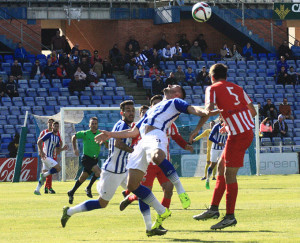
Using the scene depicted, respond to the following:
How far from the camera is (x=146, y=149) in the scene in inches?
389

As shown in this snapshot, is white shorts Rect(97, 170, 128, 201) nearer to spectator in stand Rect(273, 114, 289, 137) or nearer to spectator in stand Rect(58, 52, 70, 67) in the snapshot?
spectator in stand Rect(273, 114, 289, 137)

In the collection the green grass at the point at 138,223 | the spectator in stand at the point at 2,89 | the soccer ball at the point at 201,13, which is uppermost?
the soccer ball at the point at 201,13

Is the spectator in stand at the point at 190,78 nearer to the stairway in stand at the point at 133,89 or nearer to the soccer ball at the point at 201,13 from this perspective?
the stairway in stand at the point at 133,89

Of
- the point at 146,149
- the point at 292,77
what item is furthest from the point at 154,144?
the point at 292,77

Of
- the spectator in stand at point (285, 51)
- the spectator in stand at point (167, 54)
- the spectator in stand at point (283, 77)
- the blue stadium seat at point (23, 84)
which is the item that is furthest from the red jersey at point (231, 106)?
the spectator in stand at point (285, 51)

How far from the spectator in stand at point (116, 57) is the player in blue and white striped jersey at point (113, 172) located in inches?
959

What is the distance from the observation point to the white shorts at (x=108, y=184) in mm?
10508

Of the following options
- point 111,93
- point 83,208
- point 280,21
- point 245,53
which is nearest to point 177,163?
point 111,93

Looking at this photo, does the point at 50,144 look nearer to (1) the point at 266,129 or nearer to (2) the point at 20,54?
(1) the point at 266,129

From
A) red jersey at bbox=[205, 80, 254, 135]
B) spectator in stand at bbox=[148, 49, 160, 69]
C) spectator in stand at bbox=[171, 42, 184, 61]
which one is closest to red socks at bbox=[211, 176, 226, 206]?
red jersey at bbox=[205, 80, 254, 135]

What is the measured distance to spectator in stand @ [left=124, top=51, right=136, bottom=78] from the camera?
3522cm

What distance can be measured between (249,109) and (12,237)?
3.57 metres

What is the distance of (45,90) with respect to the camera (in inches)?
1247

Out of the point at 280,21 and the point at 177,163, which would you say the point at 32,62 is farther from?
the point at 280,21
